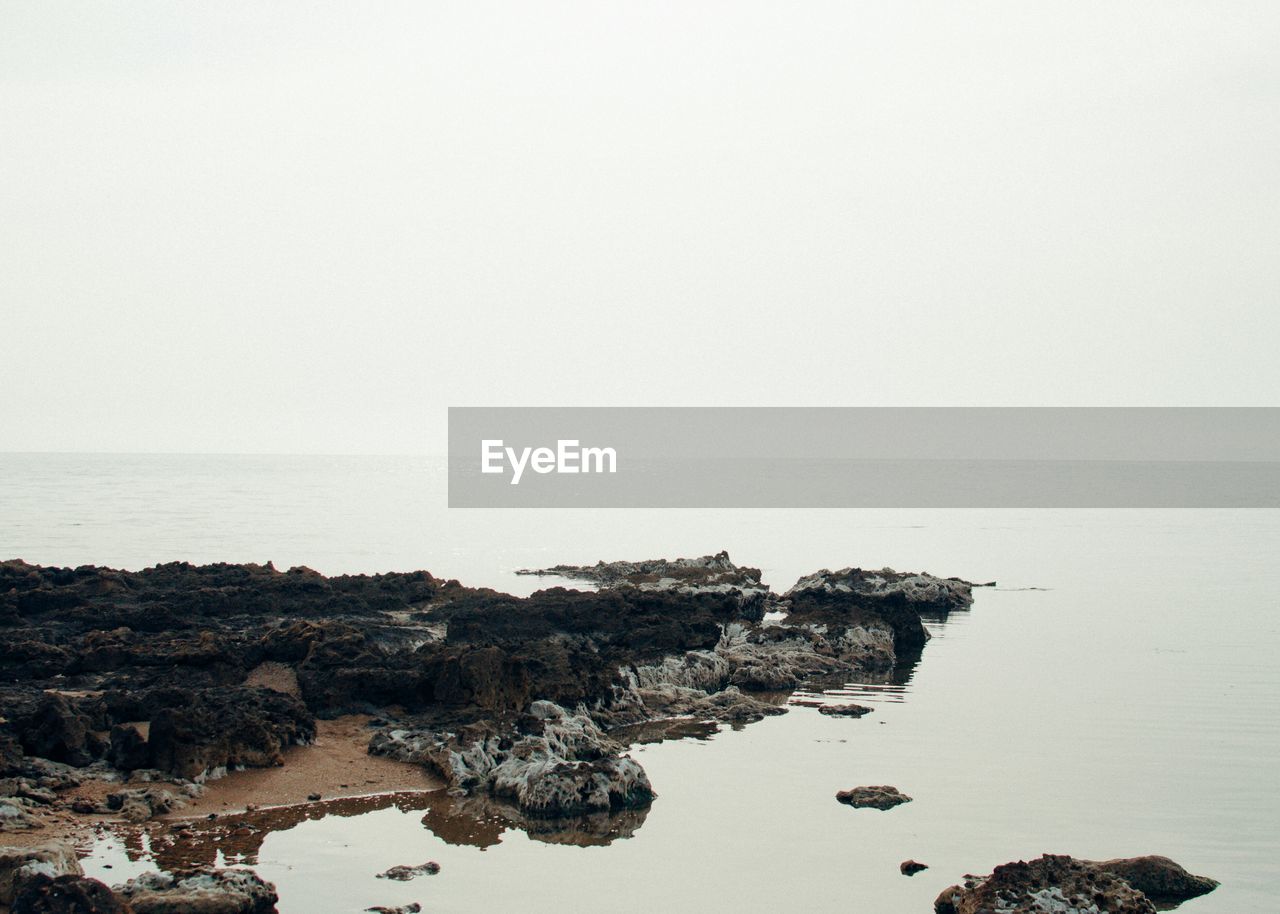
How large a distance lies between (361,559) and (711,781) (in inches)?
1407

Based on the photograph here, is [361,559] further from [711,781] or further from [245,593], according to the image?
[711,781]

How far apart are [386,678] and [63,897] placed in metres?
9.22

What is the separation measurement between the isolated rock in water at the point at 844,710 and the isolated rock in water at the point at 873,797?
17.2ft

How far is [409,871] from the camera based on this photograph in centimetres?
1181

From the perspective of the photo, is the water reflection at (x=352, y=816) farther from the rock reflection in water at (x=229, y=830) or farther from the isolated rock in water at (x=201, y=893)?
the isolated rock in water at (x=201, y=893)

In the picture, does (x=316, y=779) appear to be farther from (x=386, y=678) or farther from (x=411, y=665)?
(x=411, y=665)

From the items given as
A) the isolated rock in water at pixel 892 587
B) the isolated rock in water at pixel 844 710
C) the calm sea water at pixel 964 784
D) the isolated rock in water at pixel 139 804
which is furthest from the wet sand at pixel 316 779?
the isolated rock in water at pixel 892 587

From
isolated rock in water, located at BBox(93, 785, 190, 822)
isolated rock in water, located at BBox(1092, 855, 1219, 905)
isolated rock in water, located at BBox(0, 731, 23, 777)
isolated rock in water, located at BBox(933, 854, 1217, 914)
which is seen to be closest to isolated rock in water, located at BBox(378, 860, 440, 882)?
isolated rock in water, located at BBox(93, 785, 190, 822)

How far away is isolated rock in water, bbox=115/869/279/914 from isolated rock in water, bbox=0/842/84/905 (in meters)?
0.54

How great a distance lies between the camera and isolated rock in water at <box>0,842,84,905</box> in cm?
1012

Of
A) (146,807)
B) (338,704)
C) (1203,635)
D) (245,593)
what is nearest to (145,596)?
(245,593)

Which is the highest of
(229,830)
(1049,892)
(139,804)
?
(1049,892)

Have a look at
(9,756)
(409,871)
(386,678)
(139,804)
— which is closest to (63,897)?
(409,871)

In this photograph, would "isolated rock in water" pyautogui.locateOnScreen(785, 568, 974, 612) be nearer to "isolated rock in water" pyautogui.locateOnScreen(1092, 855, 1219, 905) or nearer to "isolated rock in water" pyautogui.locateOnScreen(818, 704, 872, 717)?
"isolated rock in water" pyautogui.locateOnScreen(818, 704, 872, 717)
